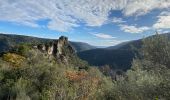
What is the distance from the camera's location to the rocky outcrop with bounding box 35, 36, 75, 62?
77925 millimetres

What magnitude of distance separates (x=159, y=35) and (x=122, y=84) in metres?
3.63

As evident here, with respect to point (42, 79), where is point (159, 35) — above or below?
above

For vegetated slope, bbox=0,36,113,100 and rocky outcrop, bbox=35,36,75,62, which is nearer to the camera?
vegetated slope, bbox=0,36,113,100

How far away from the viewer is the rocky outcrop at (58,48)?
256ft

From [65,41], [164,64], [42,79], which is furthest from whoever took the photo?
[65,41]

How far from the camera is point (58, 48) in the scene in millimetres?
87125

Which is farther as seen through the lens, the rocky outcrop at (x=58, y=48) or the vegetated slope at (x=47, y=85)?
the rocky outcrop at (x=58, y=48)

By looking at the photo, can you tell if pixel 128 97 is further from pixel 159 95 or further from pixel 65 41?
pixel 65 41

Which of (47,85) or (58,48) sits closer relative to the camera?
(47,85)

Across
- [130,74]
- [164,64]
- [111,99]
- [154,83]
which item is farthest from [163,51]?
[111,99]

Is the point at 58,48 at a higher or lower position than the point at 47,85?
higher

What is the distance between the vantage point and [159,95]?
10.9 metres

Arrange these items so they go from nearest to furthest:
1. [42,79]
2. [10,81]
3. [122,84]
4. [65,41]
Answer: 1. [122,84]
2. [10,81]
3. [42,79]
4. [65,41]

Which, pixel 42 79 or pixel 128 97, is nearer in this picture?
pixel 128 97
